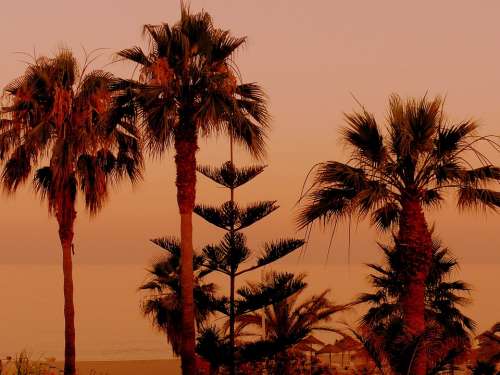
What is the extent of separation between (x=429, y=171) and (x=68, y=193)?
9073 mm

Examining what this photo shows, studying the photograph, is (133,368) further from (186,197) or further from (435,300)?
(186,197)

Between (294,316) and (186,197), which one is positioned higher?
(186,197)

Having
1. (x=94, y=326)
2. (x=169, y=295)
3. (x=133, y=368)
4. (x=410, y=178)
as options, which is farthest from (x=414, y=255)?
(x=94, y=326)

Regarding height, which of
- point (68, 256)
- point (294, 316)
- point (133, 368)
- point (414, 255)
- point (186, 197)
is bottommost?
point (133, 368)

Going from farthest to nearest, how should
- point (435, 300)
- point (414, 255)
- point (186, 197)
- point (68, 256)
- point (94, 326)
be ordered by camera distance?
point (94, 326), point (435, 300), point (68, 256), point (186, 197), point (414, 255)

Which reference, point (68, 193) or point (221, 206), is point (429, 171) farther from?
point (68, 193)

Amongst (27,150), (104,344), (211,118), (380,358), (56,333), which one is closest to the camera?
(380,358)

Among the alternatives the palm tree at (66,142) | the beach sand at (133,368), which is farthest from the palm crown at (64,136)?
the beach sand at (133,368)

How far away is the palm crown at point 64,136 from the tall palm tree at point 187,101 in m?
2.46

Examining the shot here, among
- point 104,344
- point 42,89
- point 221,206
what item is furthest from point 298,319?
point 104,344

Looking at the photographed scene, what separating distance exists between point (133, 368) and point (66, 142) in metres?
21.6

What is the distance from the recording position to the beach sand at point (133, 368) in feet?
129

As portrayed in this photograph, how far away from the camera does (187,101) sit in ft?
64.7

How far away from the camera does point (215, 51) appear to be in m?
20.1
